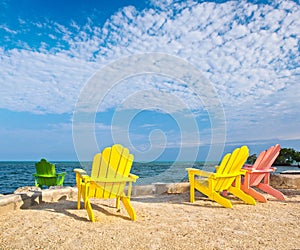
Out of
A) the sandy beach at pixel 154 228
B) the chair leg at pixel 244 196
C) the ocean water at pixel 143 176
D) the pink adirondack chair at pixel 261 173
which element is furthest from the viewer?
the ocean water at pixel 143 176

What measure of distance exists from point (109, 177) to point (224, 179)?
184cm

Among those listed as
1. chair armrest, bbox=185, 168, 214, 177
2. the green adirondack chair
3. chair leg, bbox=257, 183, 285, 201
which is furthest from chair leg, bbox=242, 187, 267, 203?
the green adirondack chair

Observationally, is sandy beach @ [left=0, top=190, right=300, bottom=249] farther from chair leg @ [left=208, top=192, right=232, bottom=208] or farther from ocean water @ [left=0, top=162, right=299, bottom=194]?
ocean water @ [left=0, top=162, right=299, bottom=194]

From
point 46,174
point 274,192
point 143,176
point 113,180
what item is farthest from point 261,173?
point 143,176

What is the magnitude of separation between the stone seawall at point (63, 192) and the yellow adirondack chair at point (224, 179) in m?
0.98

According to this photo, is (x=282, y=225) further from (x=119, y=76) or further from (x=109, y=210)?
(x=119, y=76)

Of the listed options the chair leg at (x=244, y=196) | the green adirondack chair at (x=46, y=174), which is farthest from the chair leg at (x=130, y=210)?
the green adirondack chair at (x=46, y=174)

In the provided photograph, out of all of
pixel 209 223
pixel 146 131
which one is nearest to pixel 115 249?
pixel 209 223

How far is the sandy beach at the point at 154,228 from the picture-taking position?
237cm

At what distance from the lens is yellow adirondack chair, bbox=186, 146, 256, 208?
407 centimetres

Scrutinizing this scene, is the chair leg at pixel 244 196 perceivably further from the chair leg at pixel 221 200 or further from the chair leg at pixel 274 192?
the chair leg at pixel 274 192

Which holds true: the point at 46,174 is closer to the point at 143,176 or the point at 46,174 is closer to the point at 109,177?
the point at 109,177

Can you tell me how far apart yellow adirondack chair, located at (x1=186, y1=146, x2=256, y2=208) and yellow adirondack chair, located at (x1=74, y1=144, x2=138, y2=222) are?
1.31 m

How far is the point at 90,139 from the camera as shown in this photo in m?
4.62
